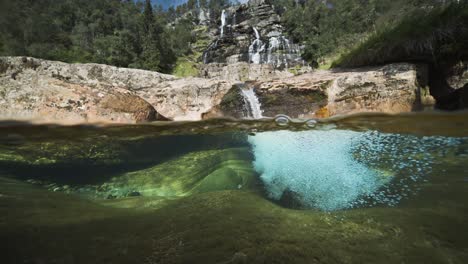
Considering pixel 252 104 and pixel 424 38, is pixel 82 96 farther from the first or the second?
pixel 424 38

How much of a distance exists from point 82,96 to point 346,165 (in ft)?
25.8

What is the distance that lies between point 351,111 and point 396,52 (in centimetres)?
281

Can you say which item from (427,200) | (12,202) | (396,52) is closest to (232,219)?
(12,202)

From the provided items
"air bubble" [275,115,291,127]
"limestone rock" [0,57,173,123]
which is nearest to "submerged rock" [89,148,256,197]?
"air bubble" [275,115,291,127]

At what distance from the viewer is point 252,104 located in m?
9.35

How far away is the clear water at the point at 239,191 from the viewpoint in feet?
4.28

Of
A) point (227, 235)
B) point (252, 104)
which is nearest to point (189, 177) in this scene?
point (227, 235)

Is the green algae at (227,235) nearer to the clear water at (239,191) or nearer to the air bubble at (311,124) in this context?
the clear water at (239,191)

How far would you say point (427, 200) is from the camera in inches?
97.5

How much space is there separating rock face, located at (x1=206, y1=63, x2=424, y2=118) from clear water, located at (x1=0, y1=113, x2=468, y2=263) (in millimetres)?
969

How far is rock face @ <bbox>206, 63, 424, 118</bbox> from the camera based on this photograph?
7.50 m

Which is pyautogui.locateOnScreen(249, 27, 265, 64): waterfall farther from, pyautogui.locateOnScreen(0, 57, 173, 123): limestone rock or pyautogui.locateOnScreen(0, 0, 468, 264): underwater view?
pyautogui.locateOnScreen(0, 57, 173, 123): limestone rock

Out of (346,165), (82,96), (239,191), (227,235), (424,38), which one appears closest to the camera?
(227,235)

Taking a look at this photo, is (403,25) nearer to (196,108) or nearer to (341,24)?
(196,108)
